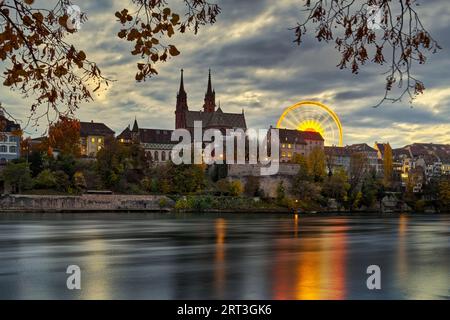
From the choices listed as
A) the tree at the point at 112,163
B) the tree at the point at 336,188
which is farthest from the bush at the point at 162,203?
the tree at the point at 336,188

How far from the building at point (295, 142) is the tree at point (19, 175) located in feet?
266

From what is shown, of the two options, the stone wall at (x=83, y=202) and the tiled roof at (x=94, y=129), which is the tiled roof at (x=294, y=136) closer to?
the tiled roof at (x=94, y=129)

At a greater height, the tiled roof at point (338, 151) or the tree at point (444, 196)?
the tiled roof at point (338, 151)

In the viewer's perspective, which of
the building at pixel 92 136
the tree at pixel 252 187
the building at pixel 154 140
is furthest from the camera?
the building at pixel 154 140

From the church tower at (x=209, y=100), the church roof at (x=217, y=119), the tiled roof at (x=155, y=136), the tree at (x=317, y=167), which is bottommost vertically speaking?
→ the tree at (x=317, y=167)

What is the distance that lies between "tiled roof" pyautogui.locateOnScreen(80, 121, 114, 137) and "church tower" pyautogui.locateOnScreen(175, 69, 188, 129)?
80.8 ft

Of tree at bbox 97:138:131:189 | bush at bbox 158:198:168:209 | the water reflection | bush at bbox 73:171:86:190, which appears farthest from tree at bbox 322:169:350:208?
the water reflection

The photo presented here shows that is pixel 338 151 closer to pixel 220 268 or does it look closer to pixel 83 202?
pixel 83 202

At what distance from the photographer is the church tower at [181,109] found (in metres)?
175

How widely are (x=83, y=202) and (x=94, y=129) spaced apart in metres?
66.9

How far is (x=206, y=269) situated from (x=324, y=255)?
7.86 metres

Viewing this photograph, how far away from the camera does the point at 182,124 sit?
573ft

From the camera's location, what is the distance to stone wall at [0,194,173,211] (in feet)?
277
